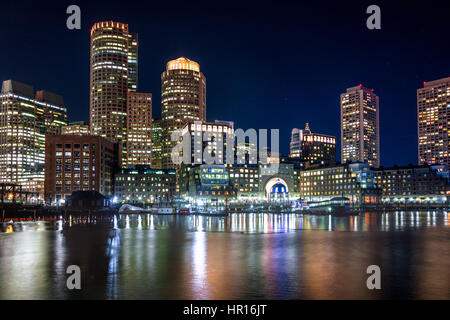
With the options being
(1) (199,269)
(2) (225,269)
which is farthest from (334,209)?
(1) (199,269)

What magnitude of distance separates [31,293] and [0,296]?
1.67m

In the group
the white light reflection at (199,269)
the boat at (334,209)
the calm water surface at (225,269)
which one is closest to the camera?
the calm water surface at (225,269)

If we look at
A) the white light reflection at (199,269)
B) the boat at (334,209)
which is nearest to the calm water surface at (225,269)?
the white light reflection at (199,269)

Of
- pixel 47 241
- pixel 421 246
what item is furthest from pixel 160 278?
pixel 421 246

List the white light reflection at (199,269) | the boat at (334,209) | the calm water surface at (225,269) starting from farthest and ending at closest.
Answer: the boat at (334,209) < the white light reflection at (199,269) < the calm water surface at (225,269)

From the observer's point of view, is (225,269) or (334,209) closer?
(225,269)

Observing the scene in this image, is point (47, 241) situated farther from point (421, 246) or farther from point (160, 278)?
point (421, 246)

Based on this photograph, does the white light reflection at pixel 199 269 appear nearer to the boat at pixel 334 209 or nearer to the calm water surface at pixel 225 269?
the calm water surface at pixel 225 269

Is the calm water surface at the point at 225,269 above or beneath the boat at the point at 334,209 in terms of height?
above

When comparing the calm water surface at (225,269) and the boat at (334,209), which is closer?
the calm water surface at (225,269)

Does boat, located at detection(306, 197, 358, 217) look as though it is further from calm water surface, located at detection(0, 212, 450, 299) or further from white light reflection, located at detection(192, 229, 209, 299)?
white light reflection, located at detection(192, 229, 209, 299)

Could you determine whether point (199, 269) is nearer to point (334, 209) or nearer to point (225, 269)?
point (225, 269)

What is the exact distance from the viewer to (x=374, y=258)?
3909cm
